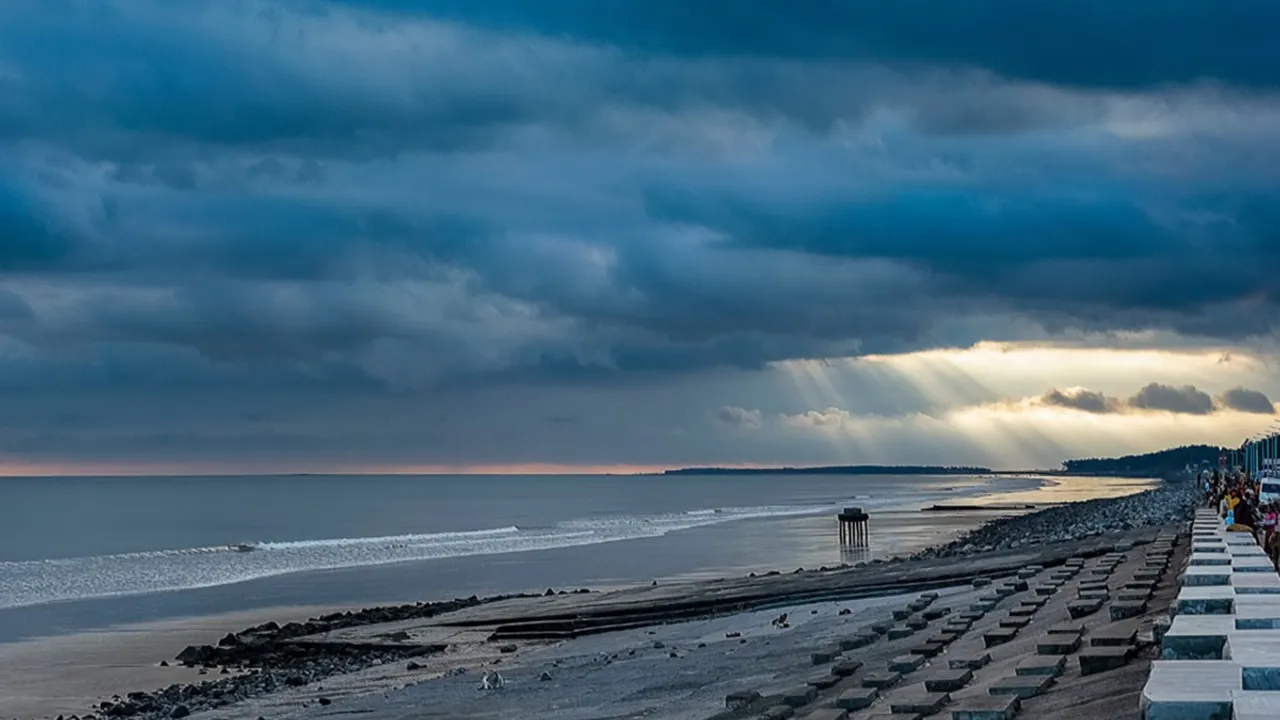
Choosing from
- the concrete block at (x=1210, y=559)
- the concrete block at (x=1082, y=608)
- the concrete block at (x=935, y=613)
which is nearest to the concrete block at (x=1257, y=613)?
the concrete block at (x=1082, y=608)

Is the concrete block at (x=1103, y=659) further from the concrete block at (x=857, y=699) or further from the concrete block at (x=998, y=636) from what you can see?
the concrete block at (x=998, y=636)

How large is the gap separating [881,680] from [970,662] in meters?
1.16

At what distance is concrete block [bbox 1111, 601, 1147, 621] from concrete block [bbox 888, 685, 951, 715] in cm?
397

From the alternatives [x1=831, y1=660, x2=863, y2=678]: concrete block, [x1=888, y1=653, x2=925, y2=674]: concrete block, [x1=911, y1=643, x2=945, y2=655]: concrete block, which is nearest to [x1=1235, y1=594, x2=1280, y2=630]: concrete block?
[x1=888, y1=653, x2=925, y2=674]: concrete block

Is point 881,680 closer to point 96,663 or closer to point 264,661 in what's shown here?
point 264,661

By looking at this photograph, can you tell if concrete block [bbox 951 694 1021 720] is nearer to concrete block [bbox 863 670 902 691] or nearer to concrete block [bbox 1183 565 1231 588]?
concrete block [bbox 863 670 902 691]

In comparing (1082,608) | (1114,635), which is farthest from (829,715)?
(1082,608)

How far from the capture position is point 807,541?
8162 centimetres

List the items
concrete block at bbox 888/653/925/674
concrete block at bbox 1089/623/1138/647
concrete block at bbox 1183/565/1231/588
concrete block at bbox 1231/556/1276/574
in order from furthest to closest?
concrete block at bbox 1231/556/1276/574, concrete block at bbox 888/653/925/674, concrete block at bbox 1183/565/1231/588, concrete block at bbox 1089/623/1138/647

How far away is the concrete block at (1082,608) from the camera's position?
1747 cm

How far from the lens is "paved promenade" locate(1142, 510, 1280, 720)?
7051mm

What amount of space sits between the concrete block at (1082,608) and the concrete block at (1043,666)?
4564 mm

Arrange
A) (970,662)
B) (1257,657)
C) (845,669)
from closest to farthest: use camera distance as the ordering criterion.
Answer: (1257,657) < (970,662) < (845,669)

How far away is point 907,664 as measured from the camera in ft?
51.3
